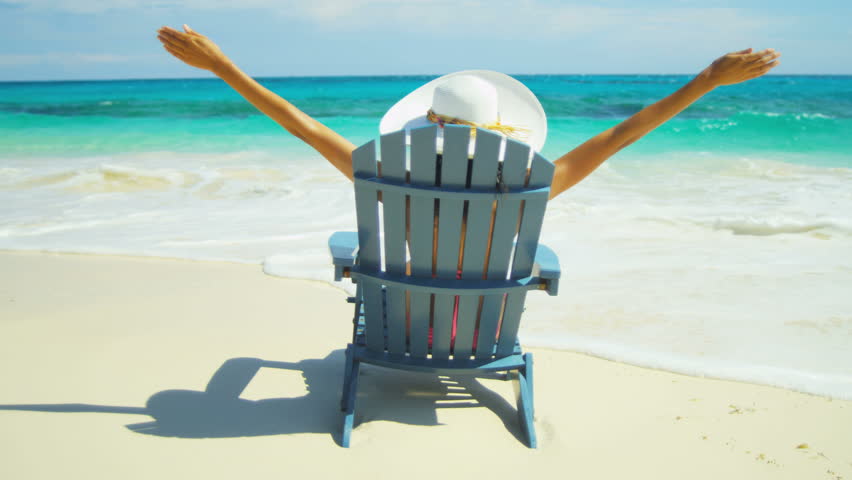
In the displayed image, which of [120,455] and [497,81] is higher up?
[497,81]

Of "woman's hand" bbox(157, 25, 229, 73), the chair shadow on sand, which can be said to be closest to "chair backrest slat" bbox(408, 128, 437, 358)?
the chair shadow on sand

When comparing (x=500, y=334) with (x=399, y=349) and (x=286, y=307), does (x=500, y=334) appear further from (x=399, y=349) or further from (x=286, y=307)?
(x=286, y=307)

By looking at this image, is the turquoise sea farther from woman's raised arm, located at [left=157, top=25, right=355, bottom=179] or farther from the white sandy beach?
woman's raised arm, located at [left=157, top=25, right=355, bottom=179]

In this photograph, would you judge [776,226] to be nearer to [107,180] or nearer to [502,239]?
[502,239]

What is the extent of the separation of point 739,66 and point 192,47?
2.02m

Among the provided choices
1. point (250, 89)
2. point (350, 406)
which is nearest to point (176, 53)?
point (250, 89)

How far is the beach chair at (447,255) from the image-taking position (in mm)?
2166

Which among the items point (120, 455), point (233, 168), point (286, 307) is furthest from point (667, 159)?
point (120, 455)

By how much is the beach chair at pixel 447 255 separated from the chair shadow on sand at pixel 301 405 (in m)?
0.16

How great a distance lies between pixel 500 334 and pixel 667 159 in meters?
11.1

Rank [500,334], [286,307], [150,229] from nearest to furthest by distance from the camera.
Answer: [500,334] → [286,307] → [150,229]

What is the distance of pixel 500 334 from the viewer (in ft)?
8.46

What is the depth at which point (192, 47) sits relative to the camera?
7.43ft

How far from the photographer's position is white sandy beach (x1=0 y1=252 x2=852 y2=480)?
237 centimetres
